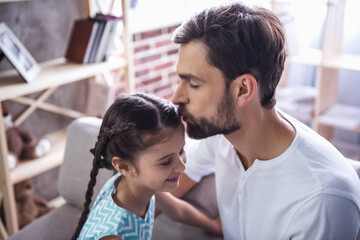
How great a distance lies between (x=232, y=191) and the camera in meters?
1.21

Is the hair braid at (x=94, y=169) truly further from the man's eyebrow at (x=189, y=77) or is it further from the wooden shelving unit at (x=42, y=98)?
the wooden shelving unit at (x=42, y=98)

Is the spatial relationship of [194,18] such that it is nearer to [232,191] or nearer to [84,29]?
[232,191]

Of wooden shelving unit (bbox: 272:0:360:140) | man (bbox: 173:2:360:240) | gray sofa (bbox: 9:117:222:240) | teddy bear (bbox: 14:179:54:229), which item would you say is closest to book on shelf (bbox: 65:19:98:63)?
gray sofa (bbox: 9:117:222:240)

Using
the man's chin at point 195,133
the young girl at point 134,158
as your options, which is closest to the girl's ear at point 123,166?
the young girl at point 134,158

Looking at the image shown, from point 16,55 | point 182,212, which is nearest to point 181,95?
point 182,212

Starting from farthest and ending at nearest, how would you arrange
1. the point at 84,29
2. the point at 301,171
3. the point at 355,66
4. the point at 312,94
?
the point at 312,94 → the point at 355,66 → the point at 84,29 → the point at 301,171

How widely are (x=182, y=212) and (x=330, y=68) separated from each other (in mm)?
1592

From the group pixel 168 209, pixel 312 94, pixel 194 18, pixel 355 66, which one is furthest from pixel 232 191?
pixel 312 94

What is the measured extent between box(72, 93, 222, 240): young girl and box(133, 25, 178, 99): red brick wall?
5.26ft

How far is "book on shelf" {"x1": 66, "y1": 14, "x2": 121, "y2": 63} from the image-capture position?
77.3 inches

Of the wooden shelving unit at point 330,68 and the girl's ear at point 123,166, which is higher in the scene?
the girl's ear at point 123,166

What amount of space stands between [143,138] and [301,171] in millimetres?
412

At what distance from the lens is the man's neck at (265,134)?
3.55 feet

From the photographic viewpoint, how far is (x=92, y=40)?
1.96 m
